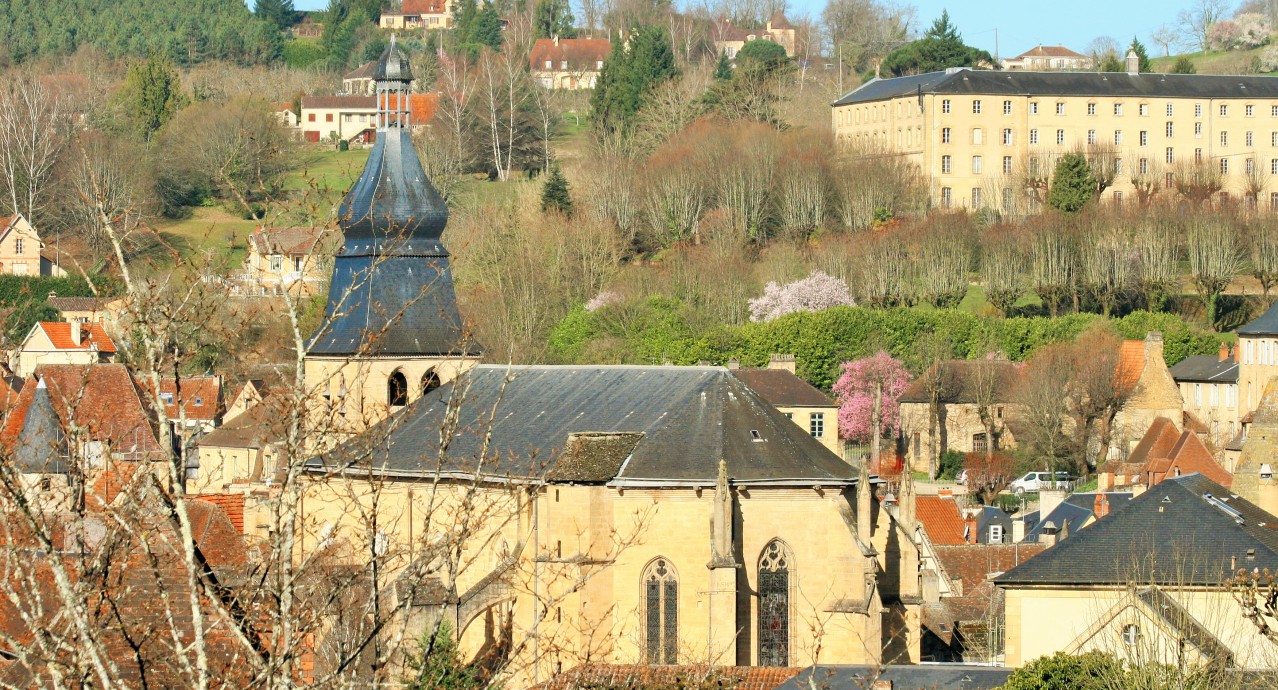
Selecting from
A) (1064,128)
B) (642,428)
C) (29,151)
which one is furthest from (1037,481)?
(29,151)

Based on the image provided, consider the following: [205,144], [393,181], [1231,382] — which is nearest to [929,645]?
[393,181]

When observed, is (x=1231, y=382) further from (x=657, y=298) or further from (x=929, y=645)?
(x=929, y=645)

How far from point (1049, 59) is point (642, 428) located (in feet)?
370

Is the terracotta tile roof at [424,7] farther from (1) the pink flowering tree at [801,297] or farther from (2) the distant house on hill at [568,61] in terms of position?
(1) the pink flowering tree at [801,297]

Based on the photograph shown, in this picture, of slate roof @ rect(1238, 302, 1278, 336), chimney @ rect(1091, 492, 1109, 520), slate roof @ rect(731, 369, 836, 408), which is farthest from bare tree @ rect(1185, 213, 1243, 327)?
chimney @ rect(1091, 492, 1109, 520)

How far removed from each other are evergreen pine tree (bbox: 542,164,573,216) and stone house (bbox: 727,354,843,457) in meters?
23.2

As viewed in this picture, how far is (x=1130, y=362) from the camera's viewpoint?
6856cm

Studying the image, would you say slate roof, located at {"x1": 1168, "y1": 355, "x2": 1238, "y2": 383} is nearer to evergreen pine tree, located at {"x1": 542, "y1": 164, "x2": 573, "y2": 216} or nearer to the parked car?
the parked car

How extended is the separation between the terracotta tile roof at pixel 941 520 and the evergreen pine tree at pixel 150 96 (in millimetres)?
64774

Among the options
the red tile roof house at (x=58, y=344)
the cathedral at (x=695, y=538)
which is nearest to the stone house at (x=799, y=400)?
the red tile roof house at (x=58, y=344)

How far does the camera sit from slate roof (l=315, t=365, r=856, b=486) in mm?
29359

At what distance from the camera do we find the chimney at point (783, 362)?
67.6 m

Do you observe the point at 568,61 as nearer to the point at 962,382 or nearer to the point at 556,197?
the point at 556,197

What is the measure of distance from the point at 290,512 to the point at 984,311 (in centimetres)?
7034
